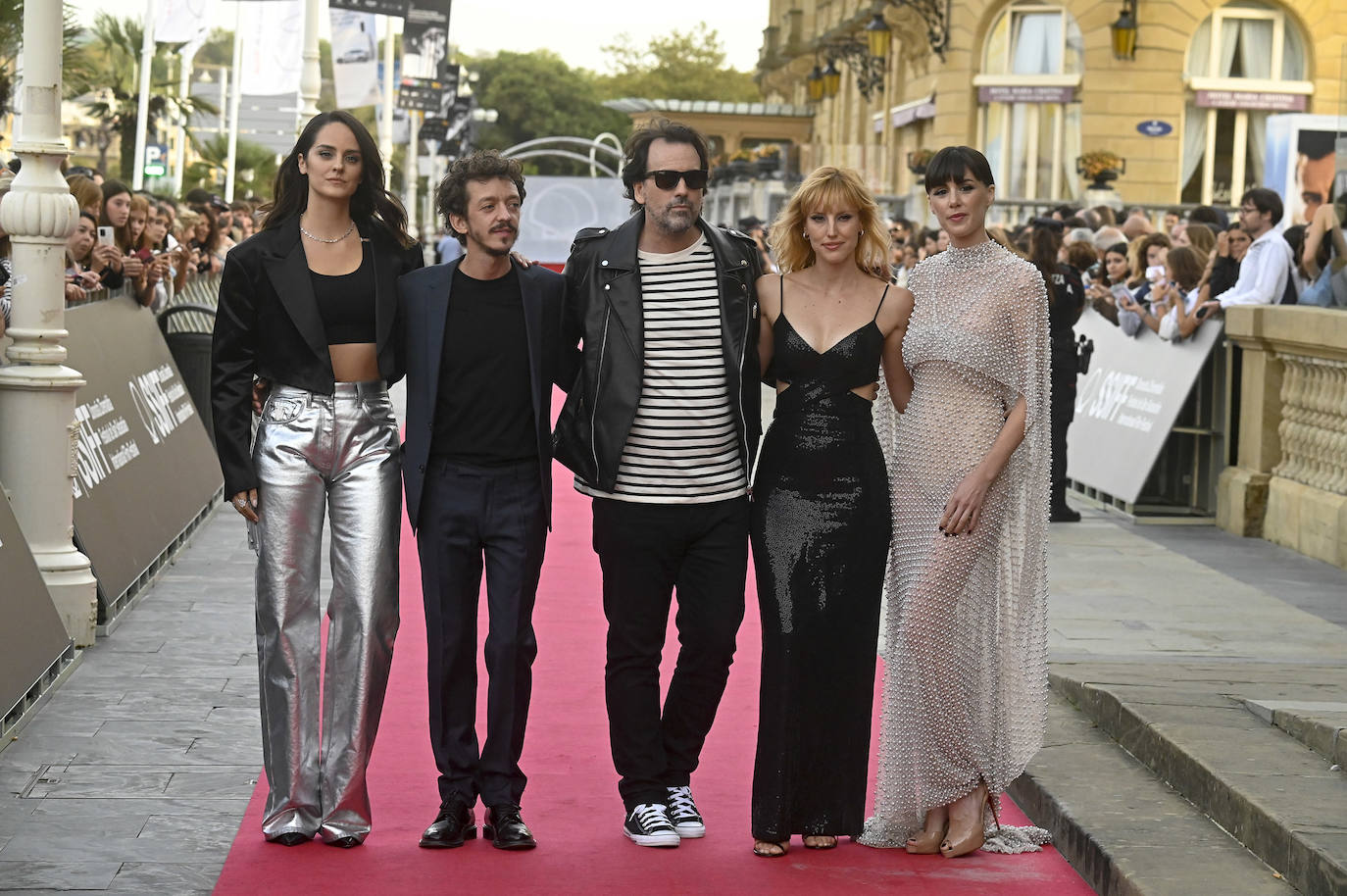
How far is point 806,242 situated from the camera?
18.7ft

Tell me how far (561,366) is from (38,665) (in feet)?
8.52

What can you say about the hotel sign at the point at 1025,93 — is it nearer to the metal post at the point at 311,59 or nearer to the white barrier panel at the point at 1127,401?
the metal post at the point at 311,59

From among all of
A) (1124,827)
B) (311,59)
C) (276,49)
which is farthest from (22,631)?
(276,49)

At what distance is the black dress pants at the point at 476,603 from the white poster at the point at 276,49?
30.0m

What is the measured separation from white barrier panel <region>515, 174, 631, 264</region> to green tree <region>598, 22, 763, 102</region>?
7333 centimetres

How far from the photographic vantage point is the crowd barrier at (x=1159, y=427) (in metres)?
13.5

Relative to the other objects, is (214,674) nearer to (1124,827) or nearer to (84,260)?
(1124,827)

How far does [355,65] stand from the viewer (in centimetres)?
3089

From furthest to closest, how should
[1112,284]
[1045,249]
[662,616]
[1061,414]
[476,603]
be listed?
[1112,284], [1061,414], [1045,249], [662,616], [476,603]

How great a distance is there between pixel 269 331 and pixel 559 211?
183 ft

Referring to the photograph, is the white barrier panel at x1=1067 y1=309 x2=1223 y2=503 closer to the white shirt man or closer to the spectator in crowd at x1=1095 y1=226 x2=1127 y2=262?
the white shirt man

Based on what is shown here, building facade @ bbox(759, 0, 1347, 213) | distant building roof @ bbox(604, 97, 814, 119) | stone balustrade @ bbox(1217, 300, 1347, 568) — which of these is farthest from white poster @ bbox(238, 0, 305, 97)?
distant building roof @ bbox(604, 97, 814, 119)

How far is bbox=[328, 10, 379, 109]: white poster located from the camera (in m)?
30.7

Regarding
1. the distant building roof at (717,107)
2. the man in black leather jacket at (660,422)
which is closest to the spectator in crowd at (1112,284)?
the man in black leather jacket at (660,422)
